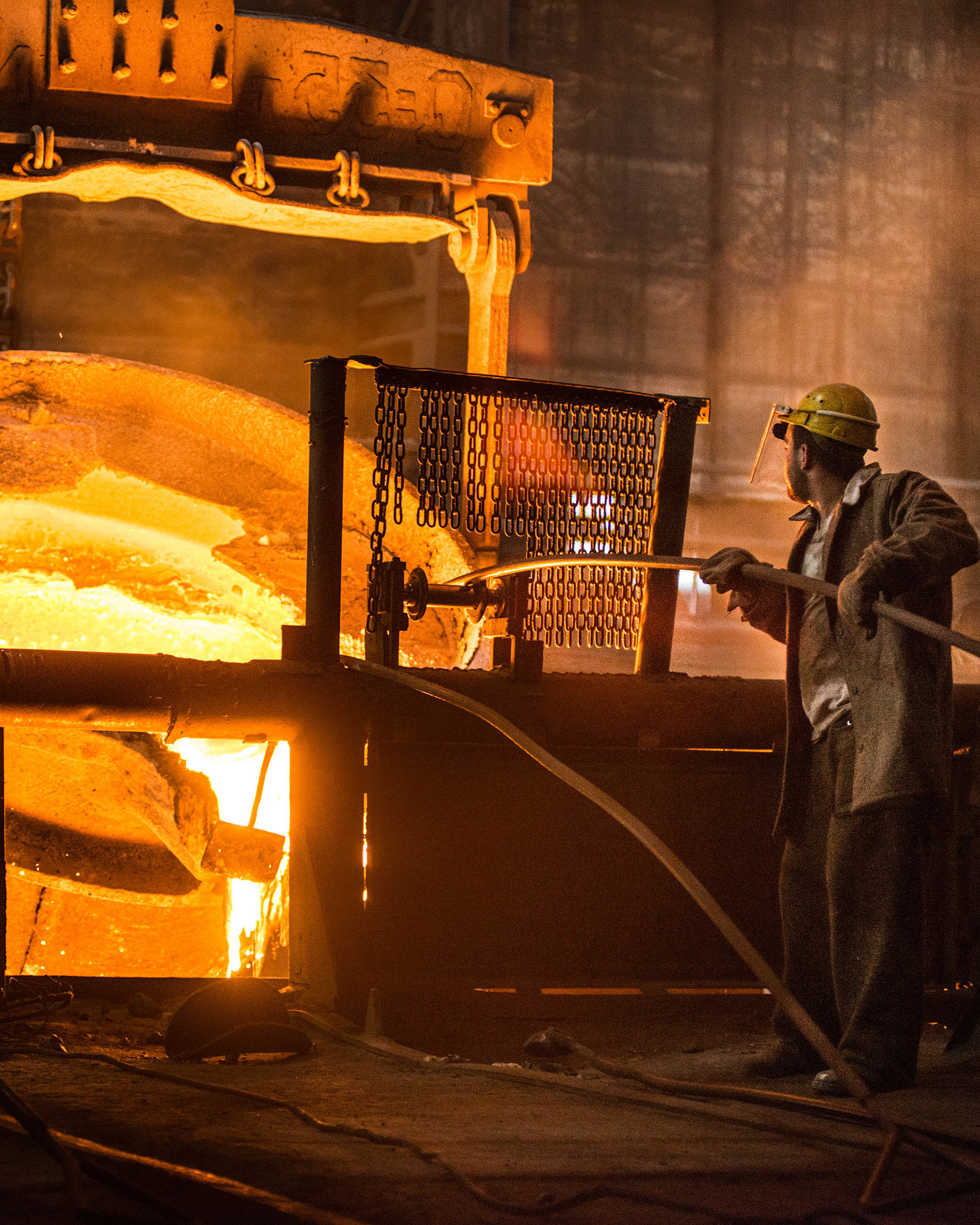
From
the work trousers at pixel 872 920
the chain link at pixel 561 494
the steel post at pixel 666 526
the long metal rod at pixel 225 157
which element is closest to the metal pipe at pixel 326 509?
the chain link at pixel 561 494

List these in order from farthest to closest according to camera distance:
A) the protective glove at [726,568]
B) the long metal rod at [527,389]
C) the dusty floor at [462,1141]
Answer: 1. the long metal rod at [527,389]
2. the protective glove at [726,568]
3. the dusty floor at [462,1141]

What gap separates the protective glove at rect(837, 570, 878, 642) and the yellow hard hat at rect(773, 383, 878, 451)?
0.52 meters

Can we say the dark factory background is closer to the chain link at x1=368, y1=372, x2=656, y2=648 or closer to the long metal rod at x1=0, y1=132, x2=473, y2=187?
the long metal rod at x1=0, y1=132, x2=473, y2=187

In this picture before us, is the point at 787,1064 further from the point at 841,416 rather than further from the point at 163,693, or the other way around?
the point at 163,693

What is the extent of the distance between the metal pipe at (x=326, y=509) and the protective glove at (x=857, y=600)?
5.16 feet

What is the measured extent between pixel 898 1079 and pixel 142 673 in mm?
2186

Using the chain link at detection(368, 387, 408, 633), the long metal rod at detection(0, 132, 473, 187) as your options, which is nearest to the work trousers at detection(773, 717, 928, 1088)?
the chain link at detection(368, 387, 408, 633)

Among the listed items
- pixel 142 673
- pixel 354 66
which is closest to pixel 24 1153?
pixel 142 673

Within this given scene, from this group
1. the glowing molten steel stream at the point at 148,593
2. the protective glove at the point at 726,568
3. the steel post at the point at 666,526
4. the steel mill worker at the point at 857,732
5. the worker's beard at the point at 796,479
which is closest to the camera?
the steel mill worker at the point at 857,732

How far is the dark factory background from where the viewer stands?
402 inches

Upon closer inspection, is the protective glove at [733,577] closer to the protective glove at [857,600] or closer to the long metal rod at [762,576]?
the long metal rod at [762,576]

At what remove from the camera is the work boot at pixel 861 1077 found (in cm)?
286

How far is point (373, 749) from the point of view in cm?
384

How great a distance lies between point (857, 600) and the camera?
289 centimetres
